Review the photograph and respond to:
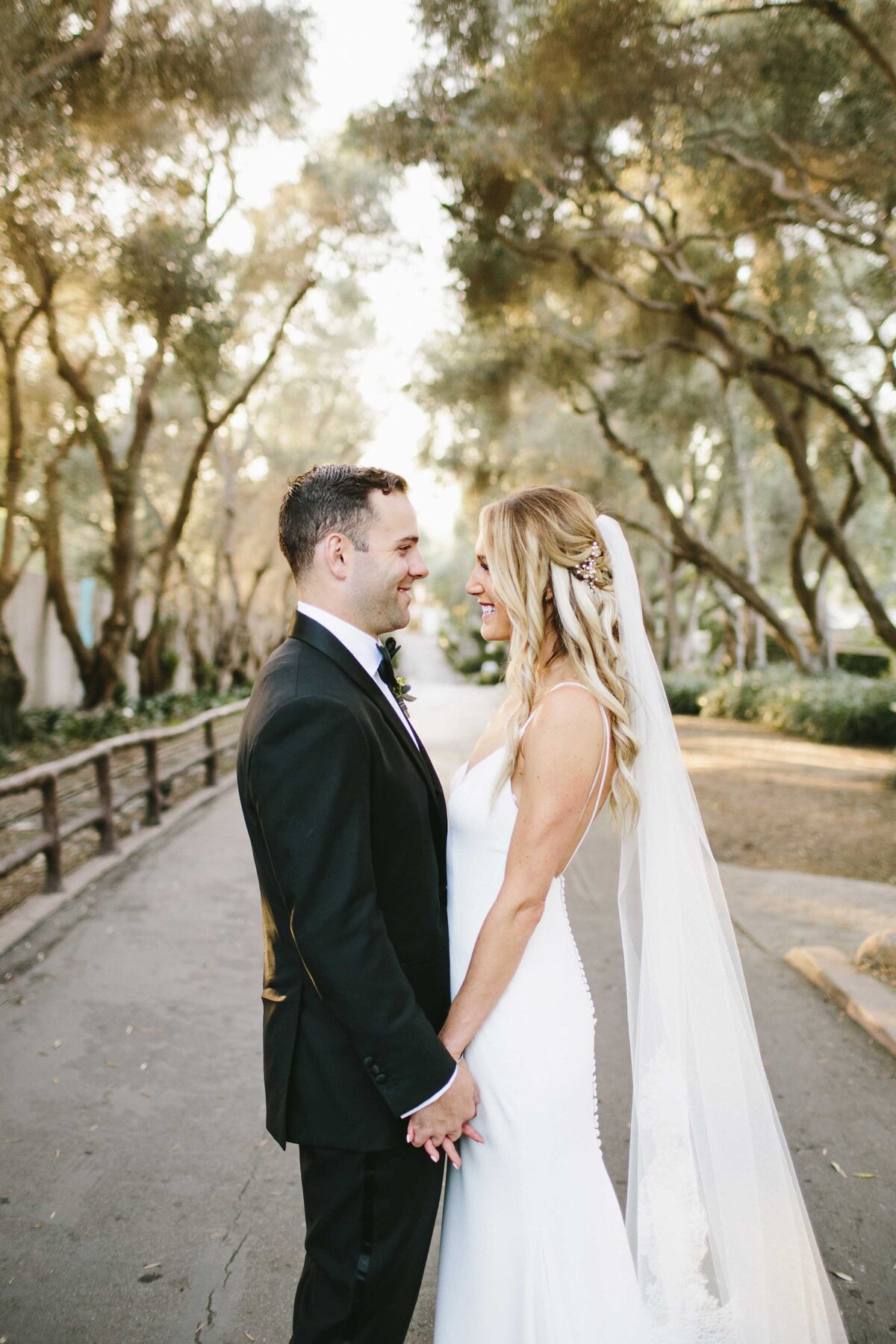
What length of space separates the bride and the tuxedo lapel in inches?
10.6

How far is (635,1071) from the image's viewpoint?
251 cm

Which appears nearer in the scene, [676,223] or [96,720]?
[676,223]

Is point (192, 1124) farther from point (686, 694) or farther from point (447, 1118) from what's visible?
point (686, 694)

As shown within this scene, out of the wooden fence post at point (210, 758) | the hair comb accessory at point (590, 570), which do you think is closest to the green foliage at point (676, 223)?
the wooden fence post at point (210, 758)

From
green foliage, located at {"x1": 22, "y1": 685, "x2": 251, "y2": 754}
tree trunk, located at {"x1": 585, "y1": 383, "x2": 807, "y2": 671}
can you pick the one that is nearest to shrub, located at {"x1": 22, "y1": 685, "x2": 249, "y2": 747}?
green foliage, located at {"x1": 22, "y1": 685, "x2": 251, "y2": 754}

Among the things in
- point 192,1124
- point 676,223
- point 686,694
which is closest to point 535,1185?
point 192,1124

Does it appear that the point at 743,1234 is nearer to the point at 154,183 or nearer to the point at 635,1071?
the point at 635,1071

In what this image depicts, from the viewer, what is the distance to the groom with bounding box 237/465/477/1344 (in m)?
1.88

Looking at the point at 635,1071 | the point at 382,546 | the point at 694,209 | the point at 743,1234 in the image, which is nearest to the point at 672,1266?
the point at 743,1234

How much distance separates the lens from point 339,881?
187 centimetres

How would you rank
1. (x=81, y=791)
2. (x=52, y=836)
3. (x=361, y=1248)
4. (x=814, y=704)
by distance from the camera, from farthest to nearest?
(x=814, y=704)
(x=81, y=791)
(x=52, y=836)
(x=361, y=1248)

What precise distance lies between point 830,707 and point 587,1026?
15.9m

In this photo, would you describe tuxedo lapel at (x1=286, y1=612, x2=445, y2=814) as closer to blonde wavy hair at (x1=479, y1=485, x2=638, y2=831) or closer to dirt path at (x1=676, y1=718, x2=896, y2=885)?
blonde wavy hair at (x1=479, y1=485, x2=638, y2=831)

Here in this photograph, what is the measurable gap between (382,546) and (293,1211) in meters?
2.46
